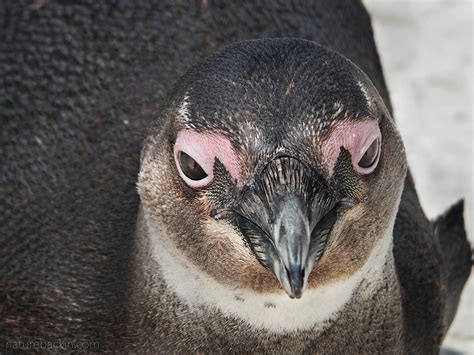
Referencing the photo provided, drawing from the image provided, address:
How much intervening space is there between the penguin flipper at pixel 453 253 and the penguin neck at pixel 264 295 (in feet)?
4.44

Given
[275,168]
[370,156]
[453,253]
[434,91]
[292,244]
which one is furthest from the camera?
[434,91]

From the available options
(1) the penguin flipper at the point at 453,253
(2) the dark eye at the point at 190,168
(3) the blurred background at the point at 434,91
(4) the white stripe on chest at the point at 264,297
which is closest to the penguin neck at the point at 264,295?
(4) the white stripe on chest at the point at 264,297

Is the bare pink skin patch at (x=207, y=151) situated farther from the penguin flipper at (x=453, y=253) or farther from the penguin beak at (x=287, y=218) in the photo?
the penguin flipper at (x=453, y=253)

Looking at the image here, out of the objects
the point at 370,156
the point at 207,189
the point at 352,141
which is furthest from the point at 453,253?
the point at 207,189

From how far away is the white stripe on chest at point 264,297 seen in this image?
10.9ft

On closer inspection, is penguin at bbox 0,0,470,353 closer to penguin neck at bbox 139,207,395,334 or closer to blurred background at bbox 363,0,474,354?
penguin neck at bbox 139,207,395,334

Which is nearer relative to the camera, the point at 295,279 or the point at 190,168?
the point at 295,279

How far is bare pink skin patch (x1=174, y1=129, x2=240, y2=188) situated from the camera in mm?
3105

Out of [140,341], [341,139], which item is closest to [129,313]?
[140,341]

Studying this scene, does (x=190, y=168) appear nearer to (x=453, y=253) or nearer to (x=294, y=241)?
(x=294, y=241)

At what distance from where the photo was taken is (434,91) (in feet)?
23.0

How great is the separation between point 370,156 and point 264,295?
51cm

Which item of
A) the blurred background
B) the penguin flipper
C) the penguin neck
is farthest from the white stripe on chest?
the blurred background

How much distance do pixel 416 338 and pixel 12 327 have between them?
1.45 metres
